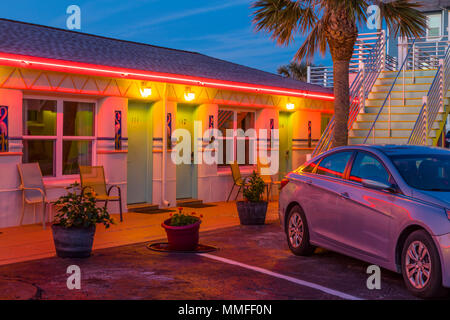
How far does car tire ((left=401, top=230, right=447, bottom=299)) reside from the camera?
19.9 feet

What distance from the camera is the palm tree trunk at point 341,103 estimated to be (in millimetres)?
13180

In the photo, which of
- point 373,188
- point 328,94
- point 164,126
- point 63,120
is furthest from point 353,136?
point 373,188

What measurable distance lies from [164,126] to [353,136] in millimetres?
4766

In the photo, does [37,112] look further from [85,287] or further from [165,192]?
[85,287]

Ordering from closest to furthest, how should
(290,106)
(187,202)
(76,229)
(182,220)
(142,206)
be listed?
1. (76,229)
2. (182,220)
3. (142,206)
4. (187,202)
5. (290,106)

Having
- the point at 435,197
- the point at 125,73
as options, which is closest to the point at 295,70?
the point at 125,73

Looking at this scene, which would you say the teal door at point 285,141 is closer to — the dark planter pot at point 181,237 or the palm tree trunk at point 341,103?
the palm tree trunk at point 341,103

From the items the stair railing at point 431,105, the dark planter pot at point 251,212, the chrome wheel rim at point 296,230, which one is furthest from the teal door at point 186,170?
the chrome wheel rim at point 296,230

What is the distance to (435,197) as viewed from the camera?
6.36m

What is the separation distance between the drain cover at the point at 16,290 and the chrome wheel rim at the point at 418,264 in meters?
4.01

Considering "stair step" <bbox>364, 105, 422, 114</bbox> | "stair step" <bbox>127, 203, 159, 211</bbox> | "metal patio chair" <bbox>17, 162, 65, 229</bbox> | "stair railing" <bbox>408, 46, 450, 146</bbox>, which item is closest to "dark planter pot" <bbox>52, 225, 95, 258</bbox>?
"metal patio chair" <bbox>17, 162, 65, 229</bbox>

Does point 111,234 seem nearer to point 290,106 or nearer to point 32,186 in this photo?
point 32,186

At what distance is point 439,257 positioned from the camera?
237 inches

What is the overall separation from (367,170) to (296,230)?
5.36 feet
